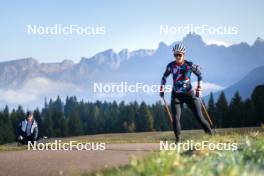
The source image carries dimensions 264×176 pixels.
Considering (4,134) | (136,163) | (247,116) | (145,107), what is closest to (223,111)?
(247,116)

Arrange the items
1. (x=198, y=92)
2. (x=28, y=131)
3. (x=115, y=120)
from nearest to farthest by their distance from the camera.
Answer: (x=198, y=92)
(x=28, y=131)
(x=115, y=120)

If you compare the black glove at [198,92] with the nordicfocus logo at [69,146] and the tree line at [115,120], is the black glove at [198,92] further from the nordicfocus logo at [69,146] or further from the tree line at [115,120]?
the tree line at [115,120]

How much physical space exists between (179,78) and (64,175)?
565 cm

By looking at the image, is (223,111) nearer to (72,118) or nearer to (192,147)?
(72,118)

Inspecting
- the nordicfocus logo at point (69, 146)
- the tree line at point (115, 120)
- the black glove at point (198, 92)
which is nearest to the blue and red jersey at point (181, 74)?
the black glove at point (198, 92)

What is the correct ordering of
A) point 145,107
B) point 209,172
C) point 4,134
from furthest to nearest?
point 145,107 < point 4,134 < point 209,172

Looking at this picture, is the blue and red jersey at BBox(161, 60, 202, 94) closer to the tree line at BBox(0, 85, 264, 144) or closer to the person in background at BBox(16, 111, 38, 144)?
the person in background at BBox(16, 111, 38, 144)

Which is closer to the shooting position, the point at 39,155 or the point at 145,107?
the point at 39,155

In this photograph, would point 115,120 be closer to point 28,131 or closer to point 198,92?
point 28,131

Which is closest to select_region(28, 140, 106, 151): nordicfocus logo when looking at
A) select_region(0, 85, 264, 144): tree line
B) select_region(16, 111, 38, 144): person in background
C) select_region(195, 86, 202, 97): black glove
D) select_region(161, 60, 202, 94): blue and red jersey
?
select_region(161, 60, 202, 94): blue and red jersey

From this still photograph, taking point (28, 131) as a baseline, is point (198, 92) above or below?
above

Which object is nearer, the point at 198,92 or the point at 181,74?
the point at 181,74

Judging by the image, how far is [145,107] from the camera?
159625 mm

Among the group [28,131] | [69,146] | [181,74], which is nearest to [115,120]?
[28,131]
